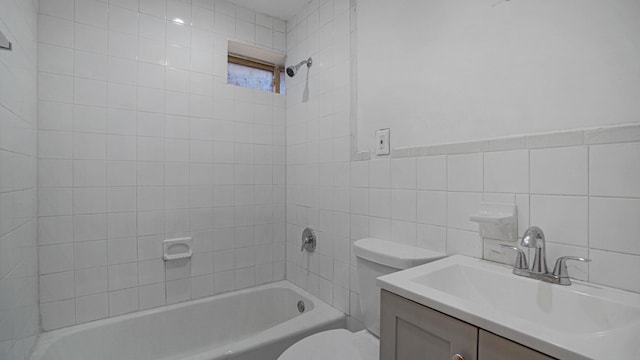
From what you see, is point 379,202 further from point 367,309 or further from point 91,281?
point 91,281

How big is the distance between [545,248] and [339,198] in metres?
1.11

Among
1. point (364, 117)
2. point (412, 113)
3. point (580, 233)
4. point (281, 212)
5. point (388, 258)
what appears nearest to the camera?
point (580, 233)

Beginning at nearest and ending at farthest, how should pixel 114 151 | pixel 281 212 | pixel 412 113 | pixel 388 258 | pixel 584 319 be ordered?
pixel 584 319 → pixel 388 258 → pixel 412 113 → pixel 114 151 → pixel 281 212

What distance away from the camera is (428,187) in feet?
4.43

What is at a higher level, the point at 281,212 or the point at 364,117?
the point at 364,117

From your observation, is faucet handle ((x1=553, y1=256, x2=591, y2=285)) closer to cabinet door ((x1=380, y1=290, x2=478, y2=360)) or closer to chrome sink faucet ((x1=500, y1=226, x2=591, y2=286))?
chrome sink faucet ((x1=500, y1=226, x2=591, y2=286))

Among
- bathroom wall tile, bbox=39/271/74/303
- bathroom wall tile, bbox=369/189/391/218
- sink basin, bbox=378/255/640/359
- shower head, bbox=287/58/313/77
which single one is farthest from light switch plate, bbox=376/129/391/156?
bathroom wall tile, bbox=39/271/74/303

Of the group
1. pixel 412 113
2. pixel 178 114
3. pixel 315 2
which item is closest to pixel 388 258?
pixel 412 113

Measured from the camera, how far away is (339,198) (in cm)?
189

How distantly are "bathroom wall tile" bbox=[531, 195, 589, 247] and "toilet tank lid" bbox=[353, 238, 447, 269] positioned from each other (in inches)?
15.5

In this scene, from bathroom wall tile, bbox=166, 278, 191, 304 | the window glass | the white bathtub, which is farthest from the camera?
the window glass

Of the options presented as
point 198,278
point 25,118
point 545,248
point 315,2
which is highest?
point 315,2

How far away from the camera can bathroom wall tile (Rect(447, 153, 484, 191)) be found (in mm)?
1164

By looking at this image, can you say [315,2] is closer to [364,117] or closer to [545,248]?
[364,117]
